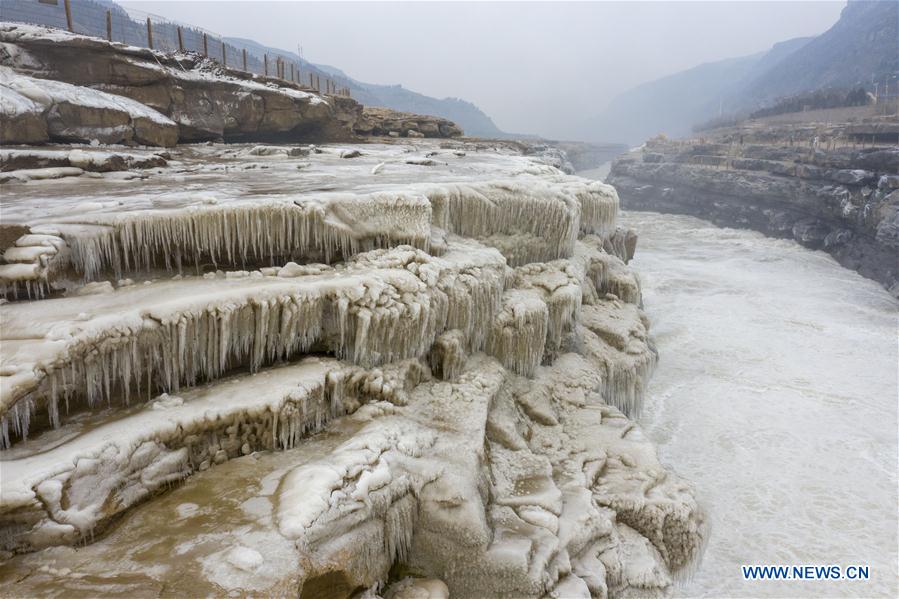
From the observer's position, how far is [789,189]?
27.9 meters

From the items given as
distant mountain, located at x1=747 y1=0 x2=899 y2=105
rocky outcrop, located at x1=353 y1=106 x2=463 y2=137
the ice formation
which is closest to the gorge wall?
the ice formation

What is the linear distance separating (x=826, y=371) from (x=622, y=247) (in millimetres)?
5594

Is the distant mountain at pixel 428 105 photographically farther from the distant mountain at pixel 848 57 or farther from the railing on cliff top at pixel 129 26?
the railing on cliff top at pixel 129 26

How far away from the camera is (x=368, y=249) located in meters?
7.11

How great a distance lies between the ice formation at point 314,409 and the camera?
378cm

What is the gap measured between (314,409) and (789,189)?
3089cm

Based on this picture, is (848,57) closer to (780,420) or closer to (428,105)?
(428,105)

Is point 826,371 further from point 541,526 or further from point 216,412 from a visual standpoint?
point 216,412

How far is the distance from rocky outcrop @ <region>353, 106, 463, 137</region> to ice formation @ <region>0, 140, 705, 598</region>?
62.6ft

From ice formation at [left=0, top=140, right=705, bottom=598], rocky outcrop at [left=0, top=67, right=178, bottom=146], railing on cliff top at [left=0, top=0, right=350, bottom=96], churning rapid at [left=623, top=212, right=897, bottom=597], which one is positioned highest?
railing on cliff top at [left=0, top=0, right=350, bottom=96]

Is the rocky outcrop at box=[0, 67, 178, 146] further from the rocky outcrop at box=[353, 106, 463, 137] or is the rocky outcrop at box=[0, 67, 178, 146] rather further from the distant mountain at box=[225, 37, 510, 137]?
the distant mountain at box=[225, 37, 510, 137]

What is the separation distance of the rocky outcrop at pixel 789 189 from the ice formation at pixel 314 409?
65.4 feet

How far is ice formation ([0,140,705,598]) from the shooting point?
3.78 metres

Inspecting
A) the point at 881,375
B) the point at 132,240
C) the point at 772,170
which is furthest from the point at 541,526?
the point at 772,170
